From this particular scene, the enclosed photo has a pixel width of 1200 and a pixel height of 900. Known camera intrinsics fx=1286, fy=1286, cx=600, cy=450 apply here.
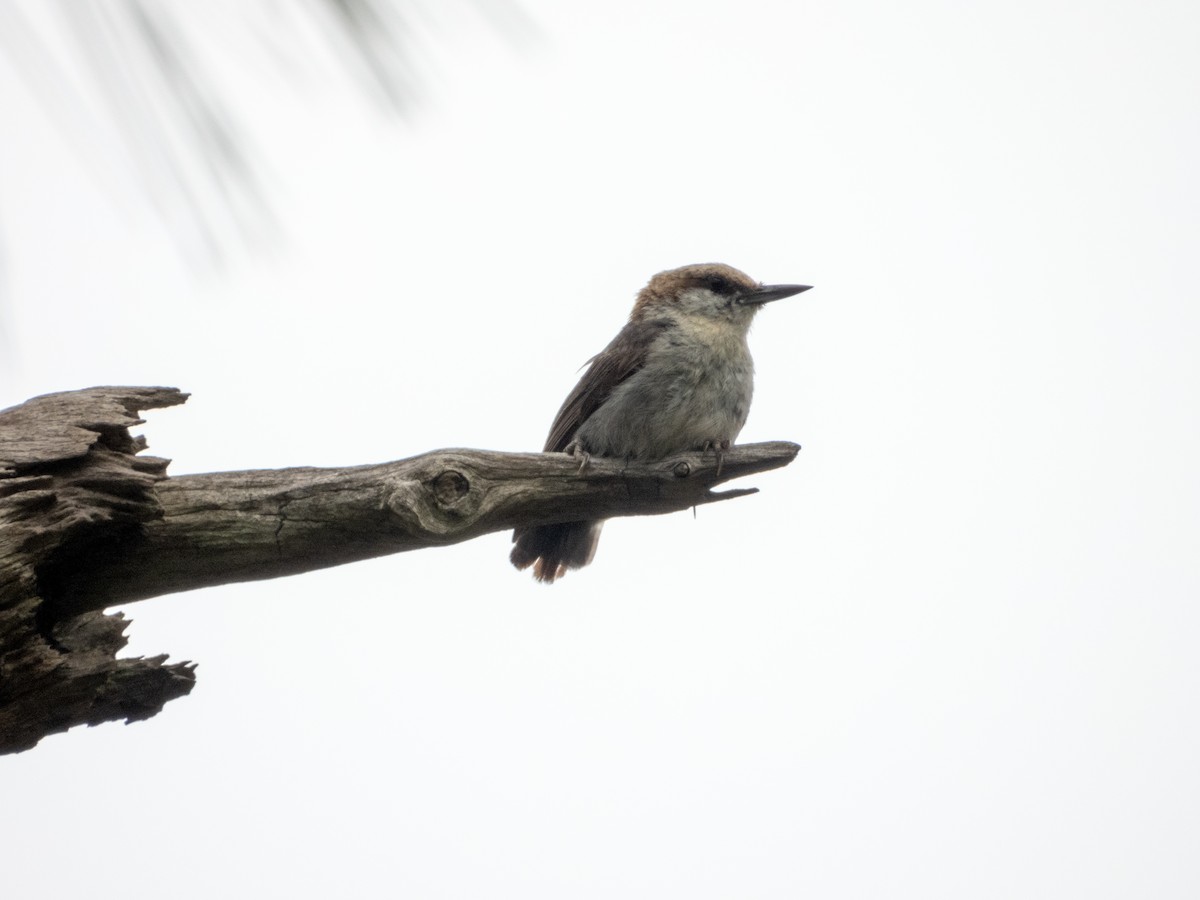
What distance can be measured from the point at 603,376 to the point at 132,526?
8.97 feet

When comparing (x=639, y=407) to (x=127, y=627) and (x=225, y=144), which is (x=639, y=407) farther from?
(x=225, y=144)

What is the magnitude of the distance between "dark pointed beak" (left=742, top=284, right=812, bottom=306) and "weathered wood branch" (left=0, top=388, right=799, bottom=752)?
9.31ft

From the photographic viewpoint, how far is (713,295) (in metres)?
6.22

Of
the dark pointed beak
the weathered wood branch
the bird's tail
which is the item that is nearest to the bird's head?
the dark pointed beak

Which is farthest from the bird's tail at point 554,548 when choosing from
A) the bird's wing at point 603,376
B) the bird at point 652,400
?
the bird's wing at point 603,376

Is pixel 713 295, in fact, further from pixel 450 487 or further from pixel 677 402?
pixel 450 487

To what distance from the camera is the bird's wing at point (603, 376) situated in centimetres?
570

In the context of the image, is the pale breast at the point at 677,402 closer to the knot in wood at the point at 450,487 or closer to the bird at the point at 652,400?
the bird at the point at 652,400

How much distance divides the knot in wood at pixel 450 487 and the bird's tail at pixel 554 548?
1.95 metres

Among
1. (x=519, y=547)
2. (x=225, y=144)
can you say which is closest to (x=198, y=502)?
(x=225, y=144)

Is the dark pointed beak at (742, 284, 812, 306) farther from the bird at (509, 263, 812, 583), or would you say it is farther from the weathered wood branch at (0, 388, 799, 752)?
the weathered wood branch at (0, 388, 799, 752)

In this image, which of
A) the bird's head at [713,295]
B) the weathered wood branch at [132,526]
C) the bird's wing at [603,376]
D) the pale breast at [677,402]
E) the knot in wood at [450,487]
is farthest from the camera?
the bird's head at [713,295]

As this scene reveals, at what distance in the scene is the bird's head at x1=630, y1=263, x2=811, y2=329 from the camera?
613cm

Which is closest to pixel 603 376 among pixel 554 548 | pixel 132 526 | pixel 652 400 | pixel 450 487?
pixel 652 400
